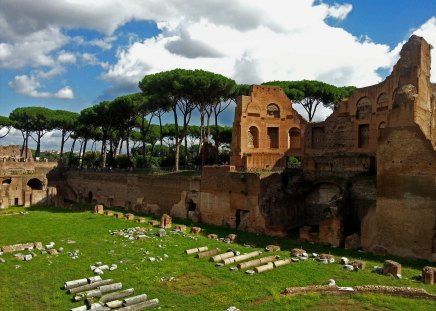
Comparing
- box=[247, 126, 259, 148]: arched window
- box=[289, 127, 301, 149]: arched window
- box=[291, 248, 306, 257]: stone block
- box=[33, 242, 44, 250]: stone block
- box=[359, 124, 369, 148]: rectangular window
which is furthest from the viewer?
box=[289, 127, 301, 149]: arched window

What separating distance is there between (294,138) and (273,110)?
2360mm

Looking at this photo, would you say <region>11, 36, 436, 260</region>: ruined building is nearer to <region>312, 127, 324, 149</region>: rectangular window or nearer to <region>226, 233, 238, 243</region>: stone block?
<region>312, 127, 324, 149</region>: rectangular window

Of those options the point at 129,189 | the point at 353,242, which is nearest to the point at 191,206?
the point at 129,189

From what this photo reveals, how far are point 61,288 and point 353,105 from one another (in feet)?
61.1

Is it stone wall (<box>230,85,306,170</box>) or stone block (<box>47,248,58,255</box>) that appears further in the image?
stone wall (<box>230,85,306,170</box>)

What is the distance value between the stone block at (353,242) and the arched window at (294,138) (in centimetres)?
1095

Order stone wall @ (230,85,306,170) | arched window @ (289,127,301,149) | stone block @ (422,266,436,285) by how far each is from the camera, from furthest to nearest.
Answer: arched window @ (289,127,301,149), stone wall @ (230,85,306,170), stone block @ (422,266,436,285)

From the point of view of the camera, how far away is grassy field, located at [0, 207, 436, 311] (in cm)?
1002

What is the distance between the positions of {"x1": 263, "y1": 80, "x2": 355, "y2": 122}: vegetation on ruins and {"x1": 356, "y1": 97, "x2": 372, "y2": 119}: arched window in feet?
26.7

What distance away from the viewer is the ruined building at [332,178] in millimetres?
15023

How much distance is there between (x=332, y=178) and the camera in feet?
65.1

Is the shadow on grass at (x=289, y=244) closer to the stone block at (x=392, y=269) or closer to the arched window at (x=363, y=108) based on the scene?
the stone block at (x=392, y=269)

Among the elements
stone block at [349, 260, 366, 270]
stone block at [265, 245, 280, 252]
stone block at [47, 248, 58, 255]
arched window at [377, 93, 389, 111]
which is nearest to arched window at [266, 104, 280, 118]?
arched window at [377, 93, 389, 111]

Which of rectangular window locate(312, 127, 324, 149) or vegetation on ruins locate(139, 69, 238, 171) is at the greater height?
vegetation on ruins locate(139, 69, 238, 171)
